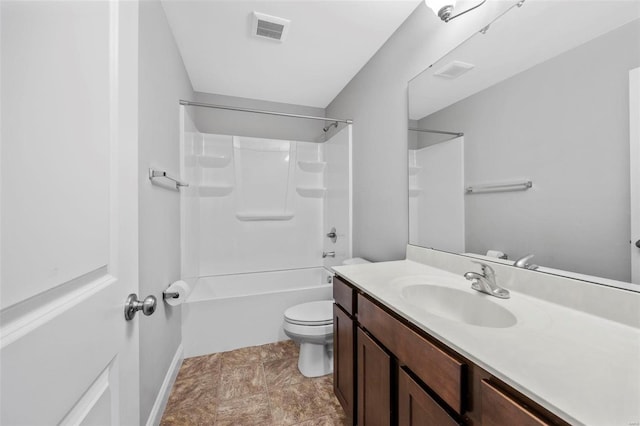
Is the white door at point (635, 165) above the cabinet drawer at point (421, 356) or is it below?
above

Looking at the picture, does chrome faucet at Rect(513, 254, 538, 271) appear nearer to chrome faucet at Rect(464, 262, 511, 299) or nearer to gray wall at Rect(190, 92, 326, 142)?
chrome faucet at Rect(464, 262, 511, 299)

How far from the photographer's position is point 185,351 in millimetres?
2035

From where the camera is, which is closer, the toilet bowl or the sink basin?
the sink basin

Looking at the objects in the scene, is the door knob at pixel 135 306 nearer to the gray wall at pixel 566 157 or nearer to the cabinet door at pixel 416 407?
the cabinet door at pixel 416 407

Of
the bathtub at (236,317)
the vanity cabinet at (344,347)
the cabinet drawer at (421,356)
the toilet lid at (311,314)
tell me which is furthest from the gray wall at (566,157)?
the bathtub at (236,317)

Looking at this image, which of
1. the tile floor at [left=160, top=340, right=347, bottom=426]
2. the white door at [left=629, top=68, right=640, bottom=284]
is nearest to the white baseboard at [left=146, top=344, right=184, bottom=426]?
the tile floor at [left=160, top=340, right=347, bottom=426]

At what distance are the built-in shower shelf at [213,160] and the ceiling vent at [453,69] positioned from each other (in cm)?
220

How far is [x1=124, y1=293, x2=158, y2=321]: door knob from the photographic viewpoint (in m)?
0.67

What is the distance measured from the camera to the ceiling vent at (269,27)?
165cm

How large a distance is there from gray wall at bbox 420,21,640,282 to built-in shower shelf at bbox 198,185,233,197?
2429 millimetres

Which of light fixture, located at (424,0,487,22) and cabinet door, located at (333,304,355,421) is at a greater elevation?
light fixture, located at (424,0,487,22)

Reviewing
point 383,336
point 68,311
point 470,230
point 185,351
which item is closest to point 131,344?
point 68,311

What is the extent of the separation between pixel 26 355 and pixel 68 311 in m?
0.10

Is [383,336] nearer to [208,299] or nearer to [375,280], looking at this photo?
[375,280]
